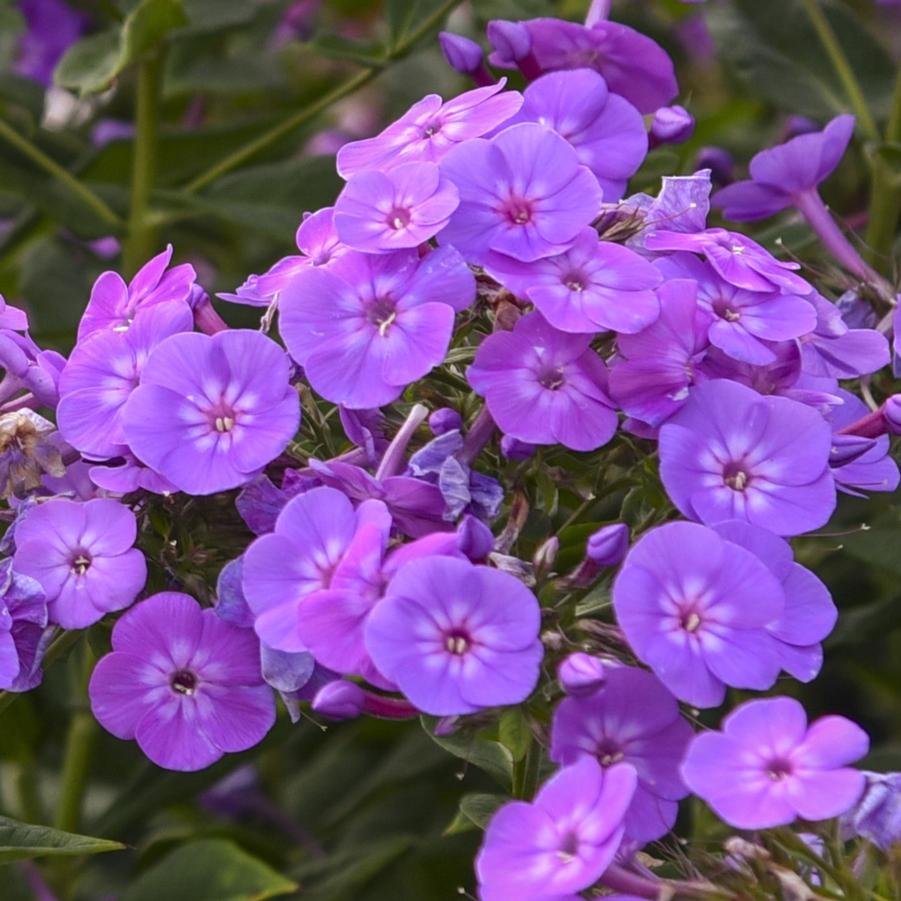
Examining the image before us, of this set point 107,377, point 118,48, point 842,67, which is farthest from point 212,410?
point 842,67

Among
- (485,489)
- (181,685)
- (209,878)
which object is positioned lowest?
(209,878)

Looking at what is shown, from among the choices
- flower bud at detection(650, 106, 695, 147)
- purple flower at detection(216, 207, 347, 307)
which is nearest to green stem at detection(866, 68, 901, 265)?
flower bud at detection(650, 106, 695, 147)

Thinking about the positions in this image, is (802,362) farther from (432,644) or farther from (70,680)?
(70,680)

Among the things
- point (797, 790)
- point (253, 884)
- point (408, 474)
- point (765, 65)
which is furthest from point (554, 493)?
point (765, 65)

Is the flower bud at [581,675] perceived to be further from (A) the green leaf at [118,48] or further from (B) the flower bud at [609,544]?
(A) the green leaf at [118,48]

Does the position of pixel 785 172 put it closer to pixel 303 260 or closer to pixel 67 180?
pixel 303 260
